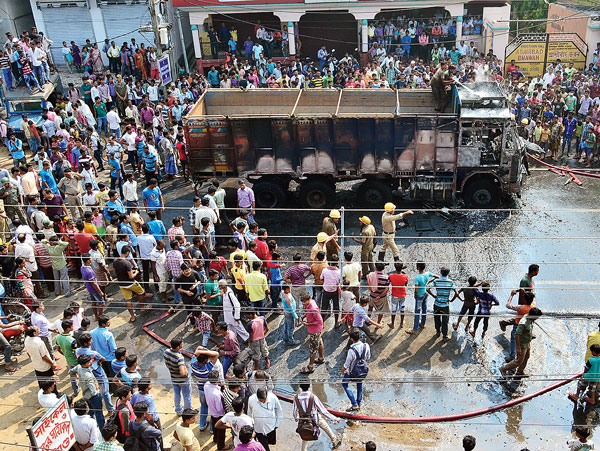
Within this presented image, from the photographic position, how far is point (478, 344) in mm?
11516

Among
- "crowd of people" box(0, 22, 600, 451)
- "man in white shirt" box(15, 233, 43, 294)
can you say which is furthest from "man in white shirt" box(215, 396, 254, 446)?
"man in white shirt" box(15, 233, 43, 294)

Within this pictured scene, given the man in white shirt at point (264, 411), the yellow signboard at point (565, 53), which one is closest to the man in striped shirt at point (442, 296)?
the man in white shirt at point (264, 411)

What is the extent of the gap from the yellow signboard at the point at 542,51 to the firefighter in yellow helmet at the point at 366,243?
1478 cm

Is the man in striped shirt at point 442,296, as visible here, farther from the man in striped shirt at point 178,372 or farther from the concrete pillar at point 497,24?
the concrete pillar at point 497,24

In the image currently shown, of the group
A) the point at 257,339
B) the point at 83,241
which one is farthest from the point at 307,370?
the point at 83,241

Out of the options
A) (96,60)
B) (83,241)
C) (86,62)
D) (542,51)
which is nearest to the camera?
(83,241)

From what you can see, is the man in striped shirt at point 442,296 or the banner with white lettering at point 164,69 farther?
the banner with white lettering at point 164,69

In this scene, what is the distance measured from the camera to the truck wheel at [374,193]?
16469 mm

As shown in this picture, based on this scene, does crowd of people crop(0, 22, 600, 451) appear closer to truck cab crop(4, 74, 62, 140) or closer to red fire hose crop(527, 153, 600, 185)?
truck cab crop(4, 74, 62, 140)

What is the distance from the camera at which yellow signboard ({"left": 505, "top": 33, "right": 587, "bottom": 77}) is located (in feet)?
81.4

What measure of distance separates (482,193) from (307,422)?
29.8ft

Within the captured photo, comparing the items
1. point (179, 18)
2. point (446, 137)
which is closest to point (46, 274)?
point (446, 137)

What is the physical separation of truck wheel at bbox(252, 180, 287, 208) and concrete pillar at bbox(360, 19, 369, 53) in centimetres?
1247

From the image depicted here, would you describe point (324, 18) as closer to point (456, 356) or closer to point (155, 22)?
point (155, 22)
